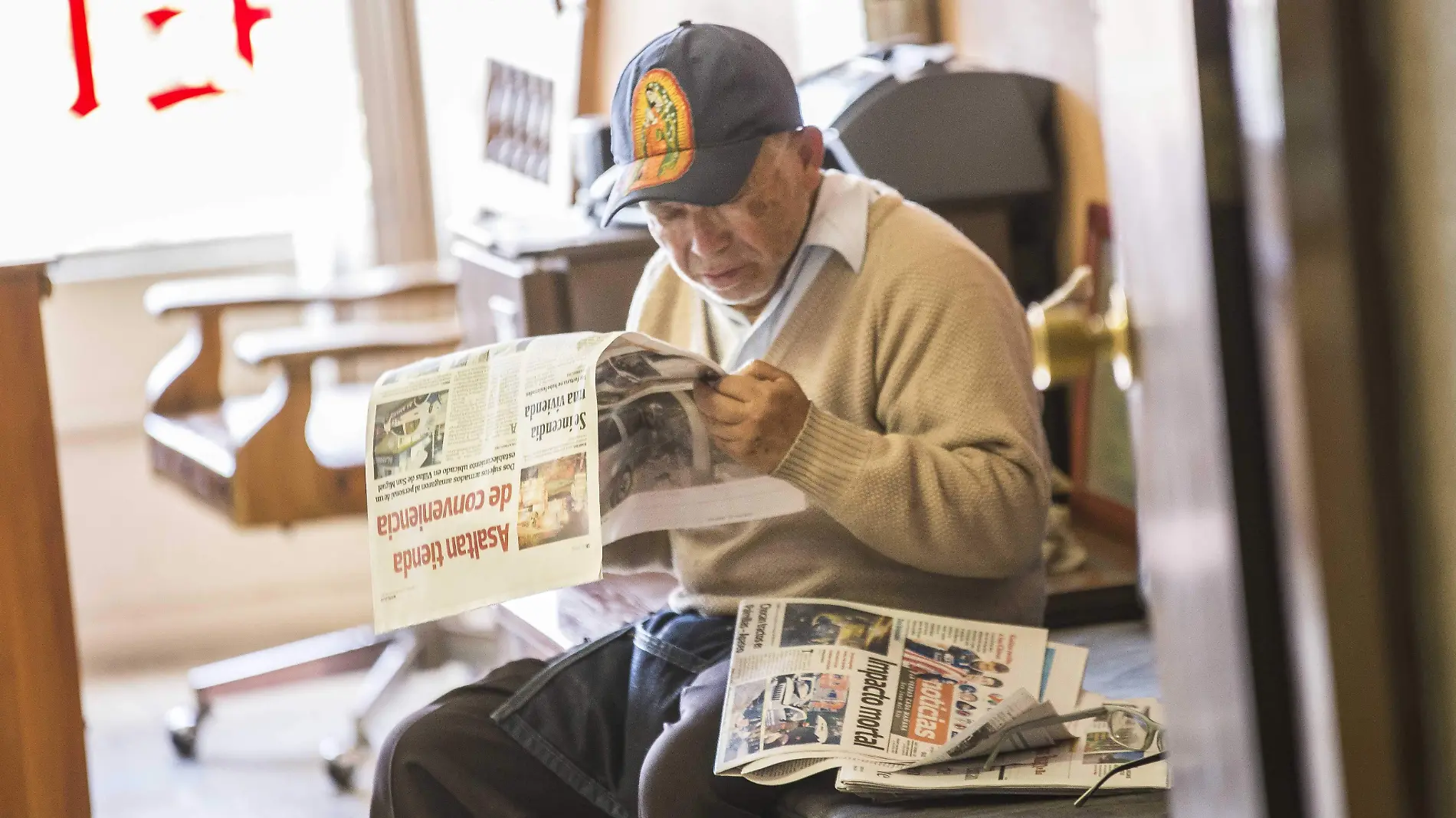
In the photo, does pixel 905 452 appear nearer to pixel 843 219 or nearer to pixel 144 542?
pixel 843 219

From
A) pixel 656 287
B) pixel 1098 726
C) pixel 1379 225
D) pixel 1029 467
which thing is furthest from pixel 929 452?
pixel 1379 225

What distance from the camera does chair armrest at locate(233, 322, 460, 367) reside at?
269 cm

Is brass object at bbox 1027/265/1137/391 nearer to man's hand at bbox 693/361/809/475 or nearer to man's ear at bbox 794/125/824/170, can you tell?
man's hand at bbox 693/361/809/475

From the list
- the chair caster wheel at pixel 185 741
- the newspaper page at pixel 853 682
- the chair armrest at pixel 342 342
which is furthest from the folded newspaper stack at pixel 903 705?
the chair caster wheel at pixel 185 741

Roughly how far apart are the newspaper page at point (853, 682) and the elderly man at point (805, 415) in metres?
0.06

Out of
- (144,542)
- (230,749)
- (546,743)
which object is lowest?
(230,749)

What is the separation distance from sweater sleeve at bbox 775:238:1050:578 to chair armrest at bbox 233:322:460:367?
1489 millimetres

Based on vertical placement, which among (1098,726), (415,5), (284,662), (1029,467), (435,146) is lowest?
(284,662)

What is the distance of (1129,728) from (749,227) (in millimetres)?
545

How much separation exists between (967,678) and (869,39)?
1.28 meters

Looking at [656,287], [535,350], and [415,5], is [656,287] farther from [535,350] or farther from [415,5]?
[415,5]

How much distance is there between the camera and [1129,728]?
1296mm

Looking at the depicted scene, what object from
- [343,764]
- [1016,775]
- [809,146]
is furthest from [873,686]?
[343,764]

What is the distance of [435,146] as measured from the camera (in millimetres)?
3789
